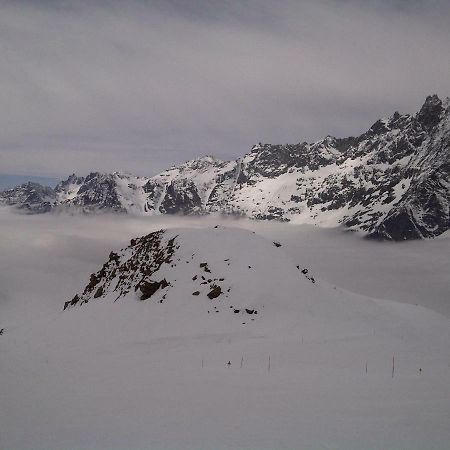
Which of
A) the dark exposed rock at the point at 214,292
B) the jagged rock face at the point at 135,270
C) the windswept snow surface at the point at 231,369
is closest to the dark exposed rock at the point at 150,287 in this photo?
the jagged rock face at the point at 135,270

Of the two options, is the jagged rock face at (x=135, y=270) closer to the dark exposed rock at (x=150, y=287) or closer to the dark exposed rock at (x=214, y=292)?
the dark exposed rock at (x=150, y=287)

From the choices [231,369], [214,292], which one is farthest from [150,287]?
[231,369]

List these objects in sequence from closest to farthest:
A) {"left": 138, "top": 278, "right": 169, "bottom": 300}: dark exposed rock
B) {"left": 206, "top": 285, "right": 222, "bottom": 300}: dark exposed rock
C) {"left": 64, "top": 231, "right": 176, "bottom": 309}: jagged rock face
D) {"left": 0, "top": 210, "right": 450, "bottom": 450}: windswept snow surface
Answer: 1. {"left": 0, "top": 210, "right": 450, "bottom": 450}: windswept snow surface
2. {"left": 206, "top": 285, "right": 222, "bottom": 300}: dark exposed rock
3. {"left": 138, "top": 278, "right": 169, "bottom": 300}: dark exposed rock
4. {"left": 64, "top": 231, "right": 176, "bottom": 309}: jagged rock face

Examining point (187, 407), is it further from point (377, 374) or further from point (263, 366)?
point (377, 374)

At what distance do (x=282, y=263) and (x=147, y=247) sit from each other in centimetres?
1621

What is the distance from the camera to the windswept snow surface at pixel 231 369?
35.9 ft

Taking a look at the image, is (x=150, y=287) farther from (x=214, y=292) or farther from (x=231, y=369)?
(x=231, y=369)

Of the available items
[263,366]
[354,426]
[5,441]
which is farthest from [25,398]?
[354,426]

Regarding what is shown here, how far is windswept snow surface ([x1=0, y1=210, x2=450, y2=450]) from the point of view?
35.9ft

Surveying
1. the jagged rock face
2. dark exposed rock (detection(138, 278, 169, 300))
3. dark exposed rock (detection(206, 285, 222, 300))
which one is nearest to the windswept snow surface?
dark exposed rock (detection(206, 285, 222, 300))

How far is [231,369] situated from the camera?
18047 millimetres

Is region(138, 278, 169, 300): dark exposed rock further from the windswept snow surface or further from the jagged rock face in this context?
the windswept snow surface

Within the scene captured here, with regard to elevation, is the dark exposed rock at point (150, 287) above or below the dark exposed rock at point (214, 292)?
below

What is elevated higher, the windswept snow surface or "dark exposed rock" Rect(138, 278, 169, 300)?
the windswept snow surface
